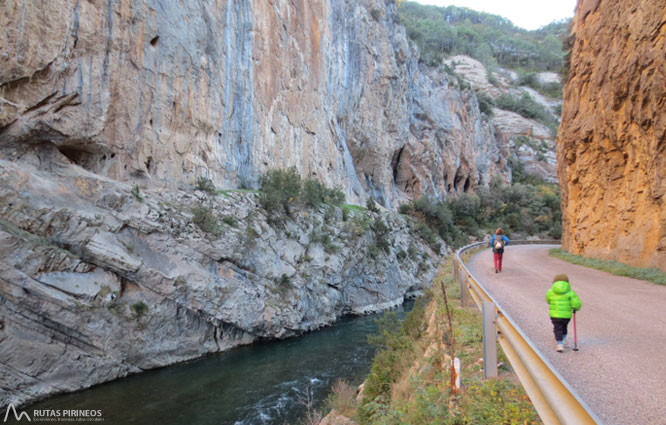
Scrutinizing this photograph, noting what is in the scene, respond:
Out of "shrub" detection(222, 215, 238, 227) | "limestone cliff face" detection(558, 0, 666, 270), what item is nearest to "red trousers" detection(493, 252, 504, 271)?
"limestone cliff face" detection(558, 0, 666, 270)

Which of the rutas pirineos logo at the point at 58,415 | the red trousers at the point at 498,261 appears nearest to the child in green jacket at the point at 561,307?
the red trousers at the point at 498,261

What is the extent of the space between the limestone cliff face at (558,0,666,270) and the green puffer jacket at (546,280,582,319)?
8.42m

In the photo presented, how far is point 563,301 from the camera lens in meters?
4.74

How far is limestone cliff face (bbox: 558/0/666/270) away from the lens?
1092 centimetres

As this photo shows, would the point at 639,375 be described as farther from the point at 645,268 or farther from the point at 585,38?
the point at 585,38

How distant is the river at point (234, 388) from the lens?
11157 mm

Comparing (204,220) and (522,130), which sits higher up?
(522,130)

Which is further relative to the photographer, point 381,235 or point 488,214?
point 488,214

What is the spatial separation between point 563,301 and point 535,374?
2420mm

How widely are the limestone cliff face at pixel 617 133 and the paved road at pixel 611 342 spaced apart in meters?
Answer: 3.14

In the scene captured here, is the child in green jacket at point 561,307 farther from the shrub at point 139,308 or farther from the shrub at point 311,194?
the shrub at point 311,194

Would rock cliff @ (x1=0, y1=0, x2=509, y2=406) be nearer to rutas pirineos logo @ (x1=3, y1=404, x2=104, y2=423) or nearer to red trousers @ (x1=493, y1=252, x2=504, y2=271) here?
rutas pirineos logo @ (x1=3, y1=404, x2=104, y2=423)

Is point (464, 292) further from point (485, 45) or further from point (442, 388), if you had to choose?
point (485, 45)

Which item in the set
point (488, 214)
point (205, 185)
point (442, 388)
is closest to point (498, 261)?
point (442, 388)
